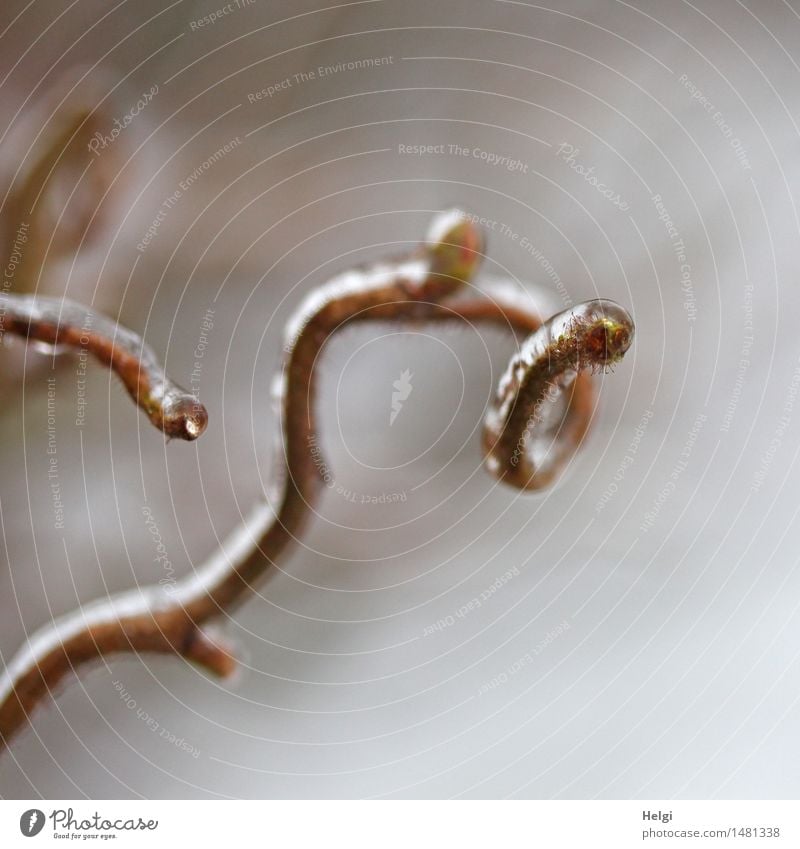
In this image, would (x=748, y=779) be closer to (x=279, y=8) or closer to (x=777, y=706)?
(x=777, y=706)

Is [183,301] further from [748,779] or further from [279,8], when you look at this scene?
[748,779]

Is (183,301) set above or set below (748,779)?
above

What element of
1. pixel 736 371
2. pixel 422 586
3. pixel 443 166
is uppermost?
pixel 443 166

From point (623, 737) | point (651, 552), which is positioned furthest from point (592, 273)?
point (623, 737)
